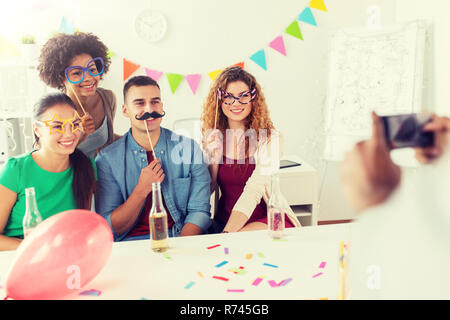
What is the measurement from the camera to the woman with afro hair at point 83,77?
6.77 ft

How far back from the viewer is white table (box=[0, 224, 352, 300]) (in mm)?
1007

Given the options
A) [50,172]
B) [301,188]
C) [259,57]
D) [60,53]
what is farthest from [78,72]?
[301,188]

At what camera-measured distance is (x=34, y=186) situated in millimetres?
1608

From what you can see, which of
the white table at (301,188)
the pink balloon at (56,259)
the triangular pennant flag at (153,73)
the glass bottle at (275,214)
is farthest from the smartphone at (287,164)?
the pink balloon at (56,259)

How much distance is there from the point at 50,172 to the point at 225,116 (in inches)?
36.1

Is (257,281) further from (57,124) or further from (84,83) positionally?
(84,83)

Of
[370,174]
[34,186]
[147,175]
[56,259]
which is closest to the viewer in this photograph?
[370,174]

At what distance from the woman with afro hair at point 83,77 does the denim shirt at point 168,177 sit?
0.77 ft

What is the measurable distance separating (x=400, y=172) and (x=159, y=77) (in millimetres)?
2191

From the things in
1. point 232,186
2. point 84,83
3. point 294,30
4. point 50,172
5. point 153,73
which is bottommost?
point 232,186

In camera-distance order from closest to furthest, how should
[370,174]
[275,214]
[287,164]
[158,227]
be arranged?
[370,174] → [158,227] → [275,214] → [287,164]

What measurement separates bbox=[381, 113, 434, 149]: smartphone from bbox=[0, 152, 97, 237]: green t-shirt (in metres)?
1.34

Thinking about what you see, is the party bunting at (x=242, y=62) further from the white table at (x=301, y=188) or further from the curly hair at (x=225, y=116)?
the white table at (x=301, y=188)
